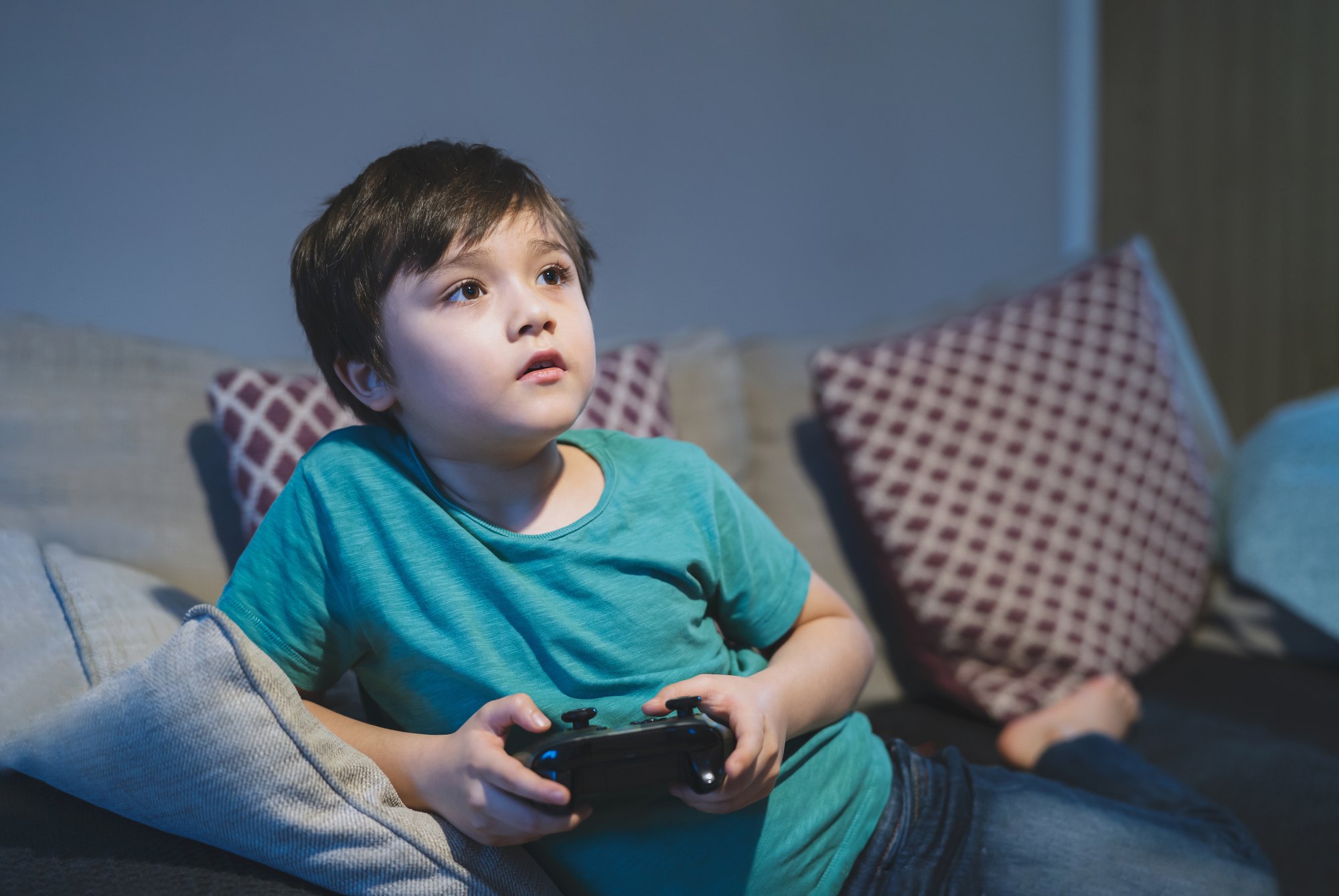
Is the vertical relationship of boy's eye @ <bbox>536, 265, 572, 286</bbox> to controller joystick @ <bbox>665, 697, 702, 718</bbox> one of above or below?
above

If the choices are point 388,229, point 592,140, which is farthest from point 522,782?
point 592,140

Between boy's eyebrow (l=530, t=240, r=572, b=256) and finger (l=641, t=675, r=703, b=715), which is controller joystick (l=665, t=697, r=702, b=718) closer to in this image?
finger (l=641, t=675, r=703, b=715)

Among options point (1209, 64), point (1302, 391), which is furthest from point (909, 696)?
point (1209, 64)

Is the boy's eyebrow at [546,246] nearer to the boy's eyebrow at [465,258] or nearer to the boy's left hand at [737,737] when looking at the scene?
the boy's eyebrow at [465,258]

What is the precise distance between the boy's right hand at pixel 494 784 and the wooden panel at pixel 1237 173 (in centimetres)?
239

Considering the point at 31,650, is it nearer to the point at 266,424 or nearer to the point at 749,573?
the point at 266,424

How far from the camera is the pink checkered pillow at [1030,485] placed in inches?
48.8

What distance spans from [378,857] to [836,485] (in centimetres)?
85

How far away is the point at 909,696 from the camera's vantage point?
1.33 metres

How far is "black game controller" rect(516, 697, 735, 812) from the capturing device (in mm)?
580

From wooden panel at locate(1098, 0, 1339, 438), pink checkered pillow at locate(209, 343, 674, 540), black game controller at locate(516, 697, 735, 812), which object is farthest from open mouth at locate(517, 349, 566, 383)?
wooden panel at locate(1098, 0, 1339, 438)

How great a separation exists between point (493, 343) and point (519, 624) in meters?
0.20

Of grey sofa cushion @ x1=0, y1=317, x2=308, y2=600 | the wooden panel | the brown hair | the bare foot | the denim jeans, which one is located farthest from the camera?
the wooden panel

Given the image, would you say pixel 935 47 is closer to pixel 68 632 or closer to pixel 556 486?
pixel 556 486
